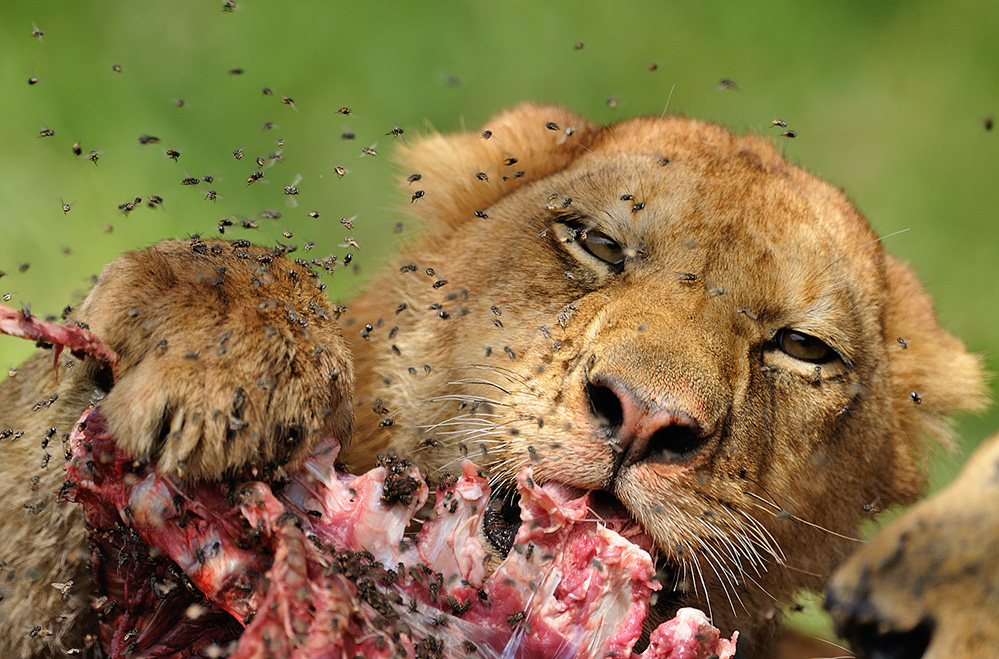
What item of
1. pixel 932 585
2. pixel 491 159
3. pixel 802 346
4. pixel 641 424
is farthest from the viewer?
pixel 491 159

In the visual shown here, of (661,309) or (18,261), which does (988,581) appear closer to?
(661,309)

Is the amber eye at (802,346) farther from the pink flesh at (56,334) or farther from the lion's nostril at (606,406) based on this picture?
the pink flesh at (56,334)

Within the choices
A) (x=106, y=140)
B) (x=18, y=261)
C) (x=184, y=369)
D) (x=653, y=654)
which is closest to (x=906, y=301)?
(x=653, y=654)

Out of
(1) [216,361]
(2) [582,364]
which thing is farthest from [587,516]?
(1) [216,361]

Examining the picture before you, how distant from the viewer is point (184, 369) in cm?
211

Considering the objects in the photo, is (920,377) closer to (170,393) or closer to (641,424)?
(641,424)

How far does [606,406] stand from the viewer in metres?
2.62

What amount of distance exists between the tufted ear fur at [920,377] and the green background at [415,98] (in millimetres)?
1955

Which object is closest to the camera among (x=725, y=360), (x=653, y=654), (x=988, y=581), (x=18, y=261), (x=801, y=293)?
(x=988, y=581)

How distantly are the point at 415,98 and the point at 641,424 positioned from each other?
5084 millimetres

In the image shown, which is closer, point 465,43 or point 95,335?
point 95,335

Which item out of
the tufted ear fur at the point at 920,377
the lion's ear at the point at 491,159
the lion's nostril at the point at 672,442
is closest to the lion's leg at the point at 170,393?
the lion's nostril at the point at 672,442

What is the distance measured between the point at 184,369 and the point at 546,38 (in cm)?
626

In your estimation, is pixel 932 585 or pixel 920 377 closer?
pixel 932 585
